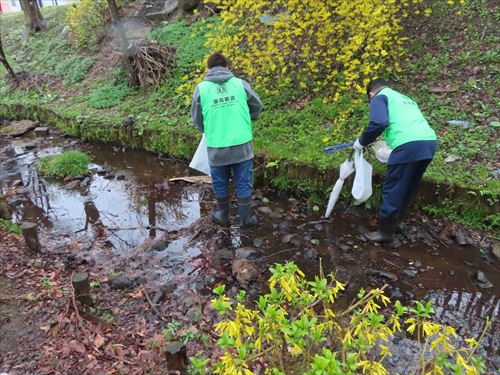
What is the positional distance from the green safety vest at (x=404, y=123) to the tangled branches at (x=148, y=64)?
608 cm

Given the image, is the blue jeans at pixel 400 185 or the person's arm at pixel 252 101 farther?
the person's arm at pixel 252 101

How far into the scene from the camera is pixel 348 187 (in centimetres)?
506

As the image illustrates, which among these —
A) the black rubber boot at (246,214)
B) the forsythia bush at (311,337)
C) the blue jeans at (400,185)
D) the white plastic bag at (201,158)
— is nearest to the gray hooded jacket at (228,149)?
the white plastic bag at (201,158)

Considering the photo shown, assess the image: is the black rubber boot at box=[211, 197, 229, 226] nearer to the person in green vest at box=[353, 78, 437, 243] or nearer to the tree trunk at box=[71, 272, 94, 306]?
the person in green vest at box=[353, 78, 437, 243]

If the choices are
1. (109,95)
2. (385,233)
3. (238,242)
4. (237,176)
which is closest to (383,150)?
(385,233)

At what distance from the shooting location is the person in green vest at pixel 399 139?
3816 millimetres

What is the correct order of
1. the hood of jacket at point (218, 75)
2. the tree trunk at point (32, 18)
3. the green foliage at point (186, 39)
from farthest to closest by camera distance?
the tree trunk at point (32, 18)
the green foliage at point (186, 39)
the hood of jacket at point (218, 75)

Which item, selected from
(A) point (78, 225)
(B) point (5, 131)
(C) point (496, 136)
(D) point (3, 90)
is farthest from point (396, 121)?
(D) point (3, 90)

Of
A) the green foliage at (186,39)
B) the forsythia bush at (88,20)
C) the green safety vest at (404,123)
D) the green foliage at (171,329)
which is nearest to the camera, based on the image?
the green foliage at (171,329)

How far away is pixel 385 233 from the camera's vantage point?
4.37m

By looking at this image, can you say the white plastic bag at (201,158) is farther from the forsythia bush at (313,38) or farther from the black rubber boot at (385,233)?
the black rubber boot at (385,233)

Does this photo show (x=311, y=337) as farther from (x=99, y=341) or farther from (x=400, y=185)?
(x=400, y=185)

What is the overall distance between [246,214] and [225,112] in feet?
4.46

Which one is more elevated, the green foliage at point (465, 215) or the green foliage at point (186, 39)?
the green foliage at point (186, 39)
